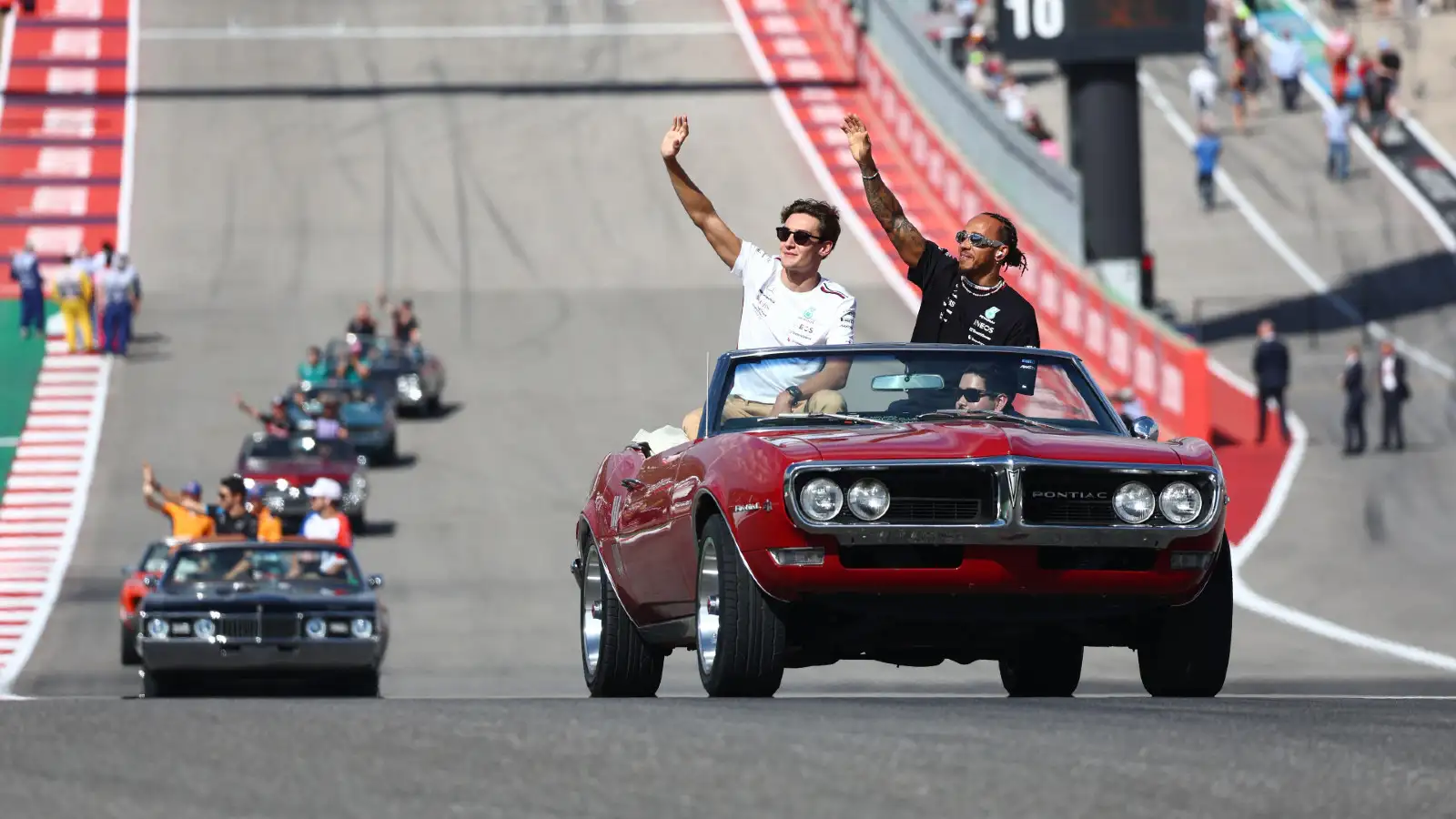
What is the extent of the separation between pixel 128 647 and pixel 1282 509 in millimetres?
13525

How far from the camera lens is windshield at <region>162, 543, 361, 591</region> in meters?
18.6

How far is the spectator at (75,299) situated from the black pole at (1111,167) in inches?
575

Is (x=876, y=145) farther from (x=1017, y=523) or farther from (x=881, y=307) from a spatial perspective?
(x=1017, y=523)

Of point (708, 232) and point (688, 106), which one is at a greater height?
point (688, 106)

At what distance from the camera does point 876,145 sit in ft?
159

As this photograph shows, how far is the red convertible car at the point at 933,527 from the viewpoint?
934 centimetres

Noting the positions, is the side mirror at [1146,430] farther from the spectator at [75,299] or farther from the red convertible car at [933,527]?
the spectator at [75,299]

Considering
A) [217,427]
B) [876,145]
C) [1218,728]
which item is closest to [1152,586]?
[1218,728]

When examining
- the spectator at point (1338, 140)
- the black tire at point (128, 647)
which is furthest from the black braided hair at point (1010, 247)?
the spectator at point (1338, 140)

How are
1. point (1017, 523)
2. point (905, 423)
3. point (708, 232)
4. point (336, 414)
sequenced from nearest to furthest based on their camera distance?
point (1017, 523), point (905, 423), point (708, 232), point (336, 414)

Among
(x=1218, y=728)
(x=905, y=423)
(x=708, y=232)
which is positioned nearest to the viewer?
(x=1218, y=728)

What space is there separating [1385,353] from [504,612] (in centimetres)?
1350

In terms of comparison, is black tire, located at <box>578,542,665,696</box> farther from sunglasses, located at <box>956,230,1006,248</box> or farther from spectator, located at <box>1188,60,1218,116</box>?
spectator, located at <box>1188,60,1218,116</box>

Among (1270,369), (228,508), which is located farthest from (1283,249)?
(228,508)
